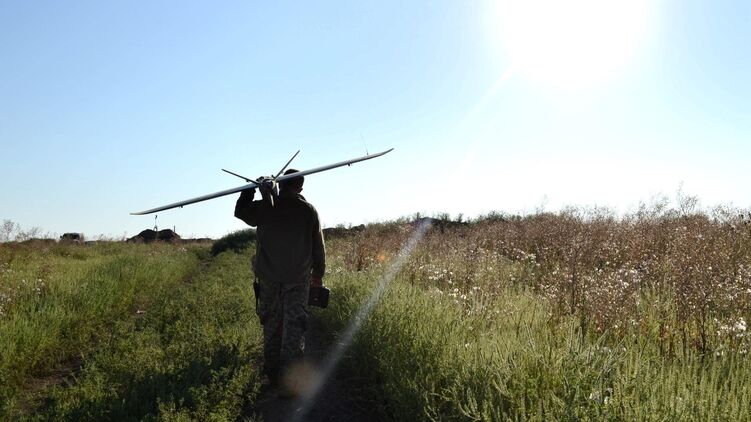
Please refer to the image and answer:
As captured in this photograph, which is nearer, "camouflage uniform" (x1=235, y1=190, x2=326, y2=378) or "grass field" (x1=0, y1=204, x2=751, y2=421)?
"grass field" (x1=0, y1=204, x2=751, y2=421)

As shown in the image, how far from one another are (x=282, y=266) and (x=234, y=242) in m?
27.0

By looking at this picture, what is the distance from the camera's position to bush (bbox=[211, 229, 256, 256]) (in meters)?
29.5

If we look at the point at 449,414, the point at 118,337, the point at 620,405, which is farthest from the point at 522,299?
the point at 118,337

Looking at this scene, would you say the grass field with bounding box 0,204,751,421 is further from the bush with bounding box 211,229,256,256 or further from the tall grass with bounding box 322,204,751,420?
the bush with bounding box 211,229,256,256

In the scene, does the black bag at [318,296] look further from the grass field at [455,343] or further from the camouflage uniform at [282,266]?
the grass field at [455,343]

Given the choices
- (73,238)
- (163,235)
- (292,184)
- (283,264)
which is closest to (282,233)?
(283,264)

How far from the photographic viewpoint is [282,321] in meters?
5.79

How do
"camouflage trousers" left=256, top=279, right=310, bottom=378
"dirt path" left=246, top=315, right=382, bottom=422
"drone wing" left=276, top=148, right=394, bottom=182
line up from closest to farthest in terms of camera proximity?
"dirt path" left=246, top=315, right=382, bottom=422 → "drone wing" left=276, top=148, right=394, bottom=182 → "camouflage trousers" left=256, top=279, right=310, bottom=378

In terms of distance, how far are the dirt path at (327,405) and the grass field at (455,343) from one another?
0.48ft

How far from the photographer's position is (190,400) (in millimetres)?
4691

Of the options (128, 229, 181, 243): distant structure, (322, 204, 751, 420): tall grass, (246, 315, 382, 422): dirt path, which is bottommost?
(246, 315, 382, 422): dirt path

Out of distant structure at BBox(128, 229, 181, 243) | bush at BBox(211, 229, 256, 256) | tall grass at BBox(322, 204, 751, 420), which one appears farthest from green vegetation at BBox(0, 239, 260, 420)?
distant structure at BBox(128, 229, 181, 243)

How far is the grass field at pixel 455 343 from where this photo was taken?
3281 millimetres

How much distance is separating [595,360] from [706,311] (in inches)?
93.8
